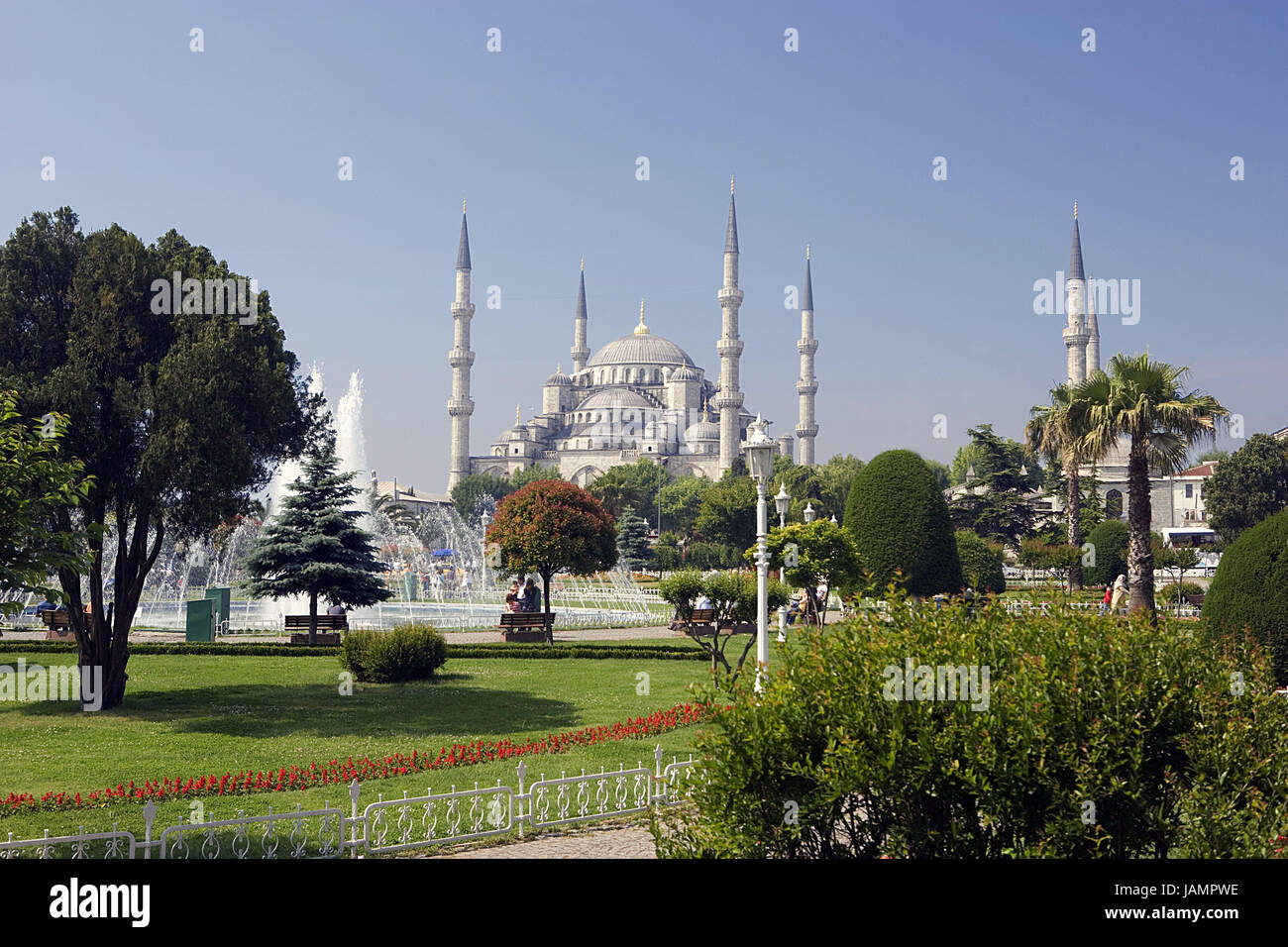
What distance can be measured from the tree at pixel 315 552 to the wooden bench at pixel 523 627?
9.50 feet

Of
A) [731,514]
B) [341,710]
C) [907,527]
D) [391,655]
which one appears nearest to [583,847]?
[341,710]

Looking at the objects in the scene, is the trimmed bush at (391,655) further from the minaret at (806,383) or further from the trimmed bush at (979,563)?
the minaret at (806,383)

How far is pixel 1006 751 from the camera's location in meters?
5.00

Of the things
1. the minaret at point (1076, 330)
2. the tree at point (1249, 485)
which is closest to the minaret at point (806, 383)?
the minaret at point (1076, 330)

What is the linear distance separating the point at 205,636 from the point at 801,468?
54.2 metres

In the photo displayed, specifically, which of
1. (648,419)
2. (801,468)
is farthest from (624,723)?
(648,419)

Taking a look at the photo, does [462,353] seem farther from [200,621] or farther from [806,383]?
[200,621]

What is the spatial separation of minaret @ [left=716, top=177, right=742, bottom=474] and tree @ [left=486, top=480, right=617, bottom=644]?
226 ft

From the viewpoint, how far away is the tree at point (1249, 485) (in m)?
50.2

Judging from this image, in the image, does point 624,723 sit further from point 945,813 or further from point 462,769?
point 945,813

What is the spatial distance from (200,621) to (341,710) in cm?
1006

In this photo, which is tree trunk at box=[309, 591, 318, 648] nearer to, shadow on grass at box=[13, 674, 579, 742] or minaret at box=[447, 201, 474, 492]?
shadow on grass at box=[13, 674, 579, 742]
